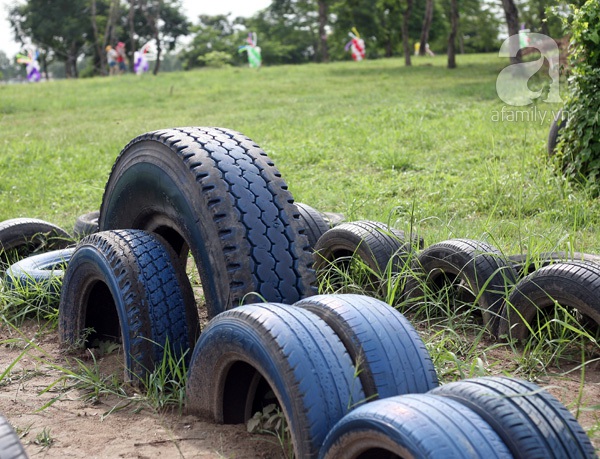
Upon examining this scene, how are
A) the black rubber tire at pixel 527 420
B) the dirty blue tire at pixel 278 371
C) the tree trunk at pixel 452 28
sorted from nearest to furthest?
1. the black rubber tire at pixel 527 420
2. the dirty blue tire at pixel 278 371
3. the tree trunk at pixel 452 28

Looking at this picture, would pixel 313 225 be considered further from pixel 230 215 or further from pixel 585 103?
pixel 585 103

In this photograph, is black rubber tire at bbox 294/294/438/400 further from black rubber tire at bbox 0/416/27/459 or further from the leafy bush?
the leafy bush

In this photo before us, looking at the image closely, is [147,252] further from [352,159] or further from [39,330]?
[352,159]

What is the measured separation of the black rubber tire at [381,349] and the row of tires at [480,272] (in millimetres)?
965

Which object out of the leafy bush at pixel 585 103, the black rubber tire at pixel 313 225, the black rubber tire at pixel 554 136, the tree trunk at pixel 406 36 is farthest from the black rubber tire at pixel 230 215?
the tree trunk at pixel 406 36

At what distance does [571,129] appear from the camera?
7207 mm

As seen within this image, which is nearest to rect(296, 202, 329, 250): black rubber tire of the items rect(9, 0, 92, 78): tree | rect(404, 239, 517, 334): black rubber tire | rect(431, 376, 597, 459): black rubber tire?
rect(404, 239, 517, 334): black rubber tire

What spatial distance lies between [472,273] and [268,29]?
205 feet

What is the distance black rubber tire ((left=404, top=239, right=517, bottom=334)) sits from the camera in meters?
3.91

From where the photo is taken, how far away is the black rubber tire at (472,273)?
12.8 feet

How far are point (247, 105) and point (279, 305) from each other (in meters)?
16.6

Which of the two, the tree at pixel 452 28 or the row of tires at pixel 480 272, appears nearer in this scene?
the row of tires at pixel 480 272

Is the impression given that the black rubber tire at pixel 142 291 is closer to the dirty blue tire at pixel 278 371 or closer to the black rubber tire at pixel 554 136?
the dirty blue tire at pixel 278 371

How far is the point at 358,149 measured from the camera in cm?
1082
